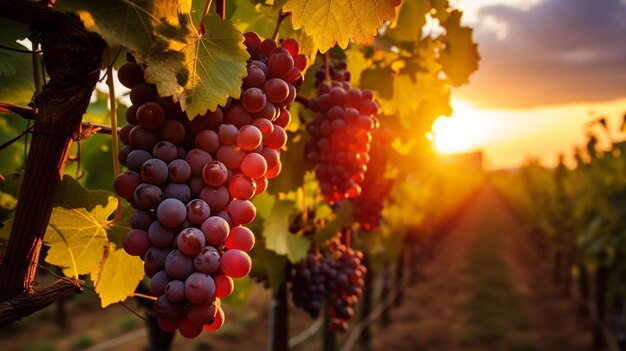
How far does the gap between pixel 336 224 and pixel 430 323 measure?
9409 millimetres

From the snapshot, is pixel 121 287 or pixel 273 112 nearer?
pixel 273 112

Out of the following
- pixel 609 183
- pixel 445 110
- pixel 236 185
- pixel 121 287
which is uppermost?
pixel 609 183

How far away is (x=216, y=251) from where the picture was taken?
990 mm

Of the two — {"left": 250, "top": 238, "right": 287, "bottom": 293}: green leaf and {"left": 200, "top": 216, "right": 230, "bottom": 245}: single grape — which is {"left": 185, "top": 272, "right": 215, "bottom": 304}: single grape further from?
{"left": 250, "top": 238, "right": 287, "bottom": 293}: green leaf

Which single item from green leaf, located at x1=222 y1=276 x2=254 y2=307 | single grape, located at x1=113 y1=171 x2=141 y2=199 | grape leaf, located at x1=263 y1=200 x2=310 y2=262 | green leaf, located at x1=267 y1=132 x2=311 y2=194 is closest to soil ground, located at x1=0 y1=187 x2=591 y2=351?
green leaf, located at x1=222 y1=276 x2=254 y2=307

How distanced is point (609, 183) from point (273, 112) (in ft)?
33.0

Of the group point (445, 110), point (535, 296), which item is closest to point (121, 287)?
point (445, 110)

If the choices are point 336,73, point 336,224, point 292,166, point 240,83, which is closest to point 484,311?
point 336,224

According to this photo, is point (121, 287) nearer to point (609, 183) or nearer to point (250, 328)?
point (250, 328)

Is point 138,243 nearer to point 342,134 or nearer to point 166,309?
point 166,309

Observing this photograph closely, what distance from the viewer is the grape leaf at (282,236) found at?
6.89 ft

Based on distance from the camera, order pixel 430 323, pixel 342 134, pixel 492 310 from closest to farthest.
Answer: pixel 342 134, pixel 430 323, pixel 492 310

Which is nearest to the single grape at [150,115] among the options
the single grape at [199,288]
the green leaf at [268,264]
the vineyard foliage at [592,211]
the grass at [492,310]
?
the single grape at [199,288]

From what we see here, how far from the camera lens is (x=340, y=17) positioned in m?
1.31
